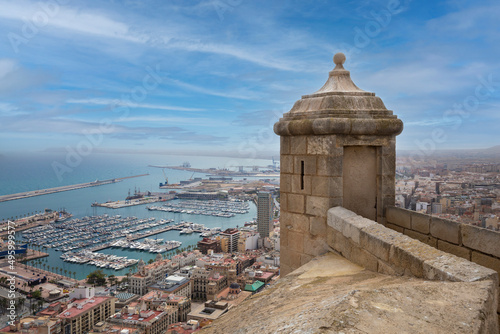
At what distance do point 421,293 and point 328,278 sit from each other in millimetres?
982

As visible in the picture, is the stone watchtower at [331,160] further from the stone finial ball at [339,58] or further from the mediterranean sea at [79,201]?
the mediterranean sea at [79,201]

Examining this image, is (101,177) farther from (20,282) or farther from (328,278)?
(328,278)

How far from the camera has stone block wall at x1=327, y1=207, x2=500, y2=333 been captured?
158 cm

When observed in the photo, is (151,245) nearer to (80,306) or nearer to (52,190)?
(80,306)

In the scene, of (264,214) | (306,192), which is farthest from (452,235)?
(264,214)

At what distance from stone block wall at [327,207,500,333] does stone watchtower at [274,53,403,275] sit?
0.21 metres

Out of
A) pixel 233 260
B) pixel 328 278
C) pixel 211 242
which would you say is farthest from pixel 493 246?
pixel 211 242

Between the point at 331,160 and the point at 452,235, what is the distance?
1115 mm

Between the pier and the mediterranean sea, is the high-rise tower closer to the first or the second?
the mediterranean sea

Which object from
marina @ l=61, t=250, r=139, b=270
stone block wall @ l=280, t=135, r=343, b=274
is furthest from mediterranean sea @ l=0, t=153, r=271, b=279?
stone block wall @ l=280, t=135, r=343, b=274

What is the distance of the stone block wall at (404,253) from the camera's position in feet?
5.17

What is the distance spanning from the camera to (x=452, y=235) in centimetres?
292

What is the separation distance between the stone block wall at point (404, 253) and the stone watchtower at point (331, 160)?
208 millimetres

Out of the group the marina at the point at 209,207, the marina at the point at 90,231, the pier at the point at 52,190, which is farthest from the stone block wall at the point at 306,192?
the pier at the point at 52,190
